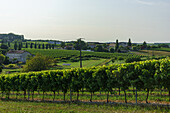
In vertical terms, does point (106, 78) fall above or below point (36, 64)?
above

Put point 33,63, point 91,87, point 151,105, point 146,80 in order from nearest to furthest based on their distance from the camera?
point 151,105
point 146,80
point 91,87
point 33,63

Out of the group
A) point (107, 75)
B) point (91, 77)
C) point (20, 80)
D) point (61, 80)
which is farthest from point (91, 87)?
point (20, 80)

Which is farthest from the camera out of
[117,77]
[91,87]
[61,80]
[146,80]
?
[61,80]

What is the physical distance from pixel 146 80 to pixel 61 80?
1044cm

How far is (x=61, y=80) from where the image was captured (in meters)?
22.5

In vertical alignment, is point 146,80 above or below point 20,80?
above

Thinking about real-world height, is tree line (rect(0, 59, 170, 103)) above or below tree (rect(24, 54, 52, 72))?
above

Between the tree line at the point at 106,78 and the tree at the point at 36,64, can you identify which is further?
the tree at the point at 36,64

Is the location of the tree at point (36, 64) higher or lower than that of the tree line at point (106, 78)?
lower

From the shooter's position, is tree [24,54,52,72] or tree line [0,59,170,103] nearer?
tree line [0,59,170,103]

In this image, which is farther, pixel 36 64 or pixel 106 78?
pixel 36 64

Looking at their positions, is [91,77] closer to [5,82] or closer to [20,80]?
[20,80]

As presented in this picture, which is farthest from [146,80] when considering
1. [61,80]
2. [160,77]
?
[61,80]

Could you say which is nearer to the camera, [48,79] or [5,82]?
[48,79]
